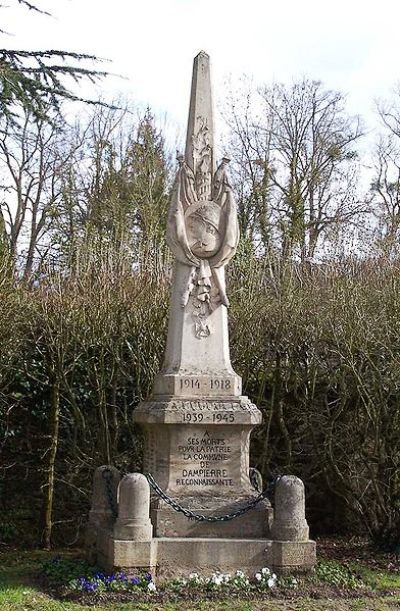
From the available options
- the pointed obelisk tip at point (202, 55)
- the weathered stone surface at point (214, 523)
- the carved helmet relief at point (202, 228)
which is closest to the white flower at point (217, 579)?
the weathered stone surface at point (214, 523)

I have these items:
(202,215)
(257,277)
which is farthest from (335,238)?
(202,215)

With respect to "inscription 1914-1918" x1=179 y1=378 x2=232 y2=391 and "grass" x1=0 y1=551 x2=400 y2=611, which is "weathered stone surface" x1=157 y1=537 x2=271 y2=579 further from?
"inscription 1914-1918" x1=179 y1=378 x2=232 y2=391

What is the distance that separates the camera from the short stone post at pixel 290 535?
8.57m

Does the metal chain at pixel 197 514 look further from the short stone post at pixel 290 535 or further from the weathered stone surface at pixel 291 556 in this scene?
the weathered stone surface at pixel 291 556

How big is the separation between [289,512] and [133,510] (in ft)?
5.05

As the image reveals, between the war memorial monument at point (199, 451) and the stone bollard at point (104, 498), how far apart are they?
0.01m

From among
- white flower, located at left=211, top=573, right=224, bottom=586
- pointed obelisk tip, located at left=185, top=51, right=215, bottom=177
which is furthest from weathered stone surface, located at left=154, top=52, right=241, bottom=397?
white flower, located at left=211, top=573, right=224, bottom=586

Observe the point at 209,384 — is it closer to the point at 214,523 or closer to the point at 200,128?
the point at 214,523

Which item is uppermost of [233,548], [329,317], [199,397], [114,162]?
[114,162]

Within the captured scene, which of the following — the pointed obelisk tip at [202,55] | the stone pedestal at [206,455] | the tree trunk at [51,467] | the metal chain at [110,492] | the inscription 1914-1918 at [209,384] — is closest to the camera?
the stone pedestal at [206,455]

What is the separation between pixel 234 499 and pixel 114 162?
18407 millimetres

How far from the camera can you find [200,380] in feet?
30.5

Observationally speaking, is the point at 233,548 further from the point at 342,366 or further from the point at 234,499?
the point at 342,366

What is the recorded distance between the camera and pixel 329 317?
12.1m
